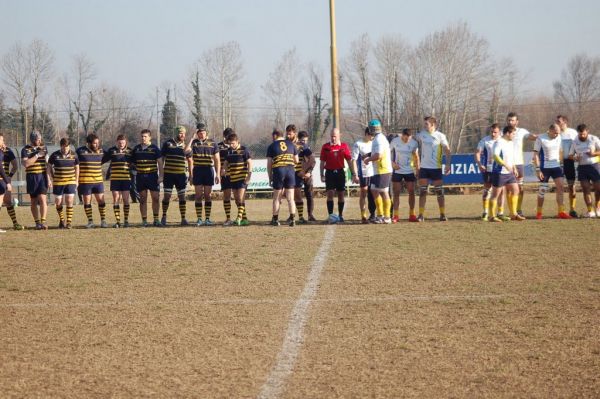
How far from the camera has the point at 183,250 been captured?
517 inches

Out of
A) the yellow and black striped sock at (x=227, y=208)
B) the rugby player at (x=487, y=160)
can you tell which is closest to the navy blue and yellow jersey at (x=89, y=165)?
the yellow and black striped sock at (x=227, y=208)

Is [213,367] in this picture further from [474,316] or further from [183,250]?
[183,250]

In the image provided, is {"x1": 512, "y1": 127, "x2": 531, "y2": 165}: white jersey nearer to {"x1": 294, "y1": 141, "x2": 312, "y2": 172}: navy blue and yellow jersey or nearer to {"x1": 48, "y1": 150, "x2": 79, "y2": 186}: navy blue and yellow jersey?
{"x1": 294, "y1": 141, "x2": 312, "y2": 172}: navy blue and yellow jersey

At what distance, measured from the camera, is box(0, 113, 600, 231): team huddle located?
54.2 ft

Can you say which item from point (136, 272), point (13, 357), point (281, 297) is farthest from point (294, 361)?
point (136, 272)

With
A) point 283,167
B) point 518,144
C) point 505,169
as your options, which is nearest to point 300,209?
point 283,167

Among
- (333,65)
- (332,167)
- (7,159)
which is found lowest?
(332,167)

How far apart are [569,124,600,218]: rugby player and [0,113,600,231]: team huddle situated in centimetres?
2

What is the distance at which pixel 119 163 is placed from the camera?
17266 mm

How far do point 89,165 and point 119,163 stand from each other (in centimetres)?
73

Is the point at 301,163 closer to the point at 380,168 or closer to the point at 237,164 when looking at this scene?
the point at 237,164

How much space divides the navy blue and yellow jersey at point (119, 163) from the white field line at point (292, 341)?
7570mm

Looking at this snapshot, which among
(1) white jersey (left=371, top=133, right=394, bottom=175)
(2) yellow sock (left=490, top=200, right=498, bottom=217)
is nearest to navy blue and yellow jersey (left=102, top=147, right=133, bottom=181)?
(1) white jersey (left=371, top=133, right=394, bottom=175)

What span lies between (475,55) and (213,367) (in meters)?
60.3
